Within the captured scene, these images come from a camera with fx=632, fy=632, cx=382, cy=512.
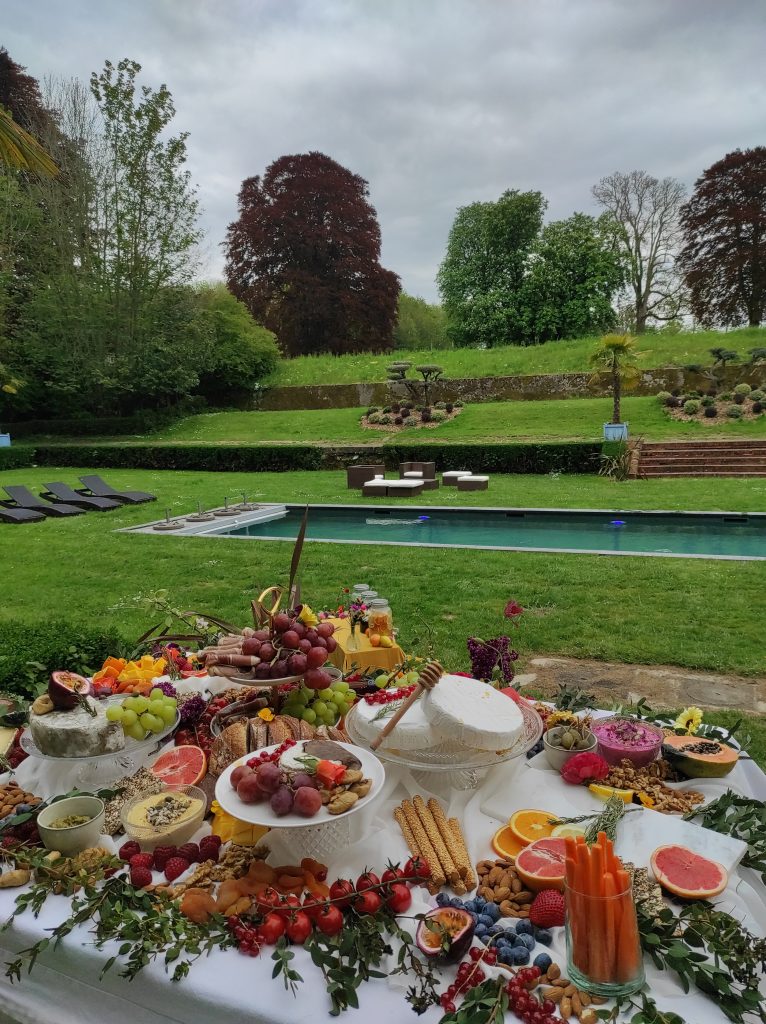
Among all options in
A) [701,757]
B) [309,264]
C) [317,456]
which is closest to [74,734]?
[701,757]

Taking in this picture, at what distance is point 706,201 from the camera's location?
31.2 m

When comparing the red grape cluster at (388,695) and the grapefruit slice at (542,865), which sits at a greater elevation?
the red grape cluster at (388,695)

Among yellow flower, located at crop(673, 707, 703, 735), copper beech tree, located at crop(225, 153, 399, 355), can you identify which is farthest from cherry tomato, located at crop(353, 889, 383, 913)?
copper beech tree, located at crop(225, 153, 399, 355)

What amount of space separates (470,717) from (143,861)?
999mm

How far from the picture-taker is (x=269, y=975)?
4.70ft

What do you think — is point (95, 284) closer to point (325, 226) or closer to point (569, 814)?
point (325, 226)

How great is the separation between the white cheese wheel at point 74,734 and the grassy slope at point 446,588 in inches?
116

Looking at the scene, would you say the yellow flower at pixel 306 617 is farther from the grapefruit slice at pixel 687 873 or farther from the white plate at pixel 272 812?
the grapefruit slice at pixel 687 873

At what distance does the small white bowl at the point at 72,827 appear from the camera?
179cm

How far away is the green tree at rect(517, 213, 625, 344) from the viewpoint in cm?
3159

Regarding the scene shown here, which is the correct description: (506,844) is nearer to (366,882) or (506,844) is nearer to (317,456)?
(366,882)

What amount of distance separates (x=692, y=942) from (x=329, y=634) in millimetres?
1259

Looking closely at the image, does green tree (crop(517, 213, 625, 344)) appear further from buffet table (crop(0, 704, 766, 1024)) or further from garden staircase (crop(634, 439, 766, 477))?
buffet table (crop(0, 704, 766, 1024))

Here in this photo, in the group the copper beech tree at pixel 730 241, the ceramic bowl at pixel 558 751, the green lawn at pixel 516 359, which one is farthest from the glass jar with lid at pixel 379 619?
the copper beech tree at pixel 730 241
